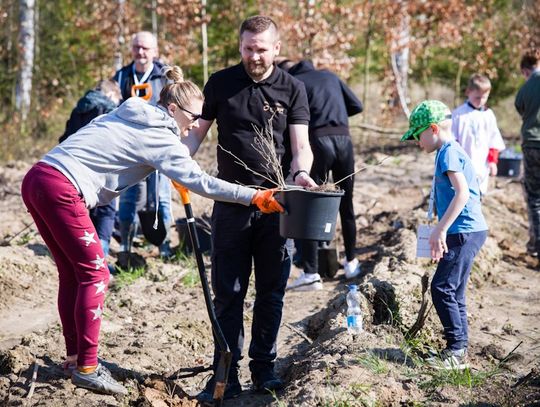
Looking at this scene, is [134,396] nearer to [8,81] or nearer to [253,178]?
[253,178]

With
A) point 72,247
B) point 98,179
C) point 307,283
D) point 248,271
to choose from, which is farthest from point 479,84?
point 72,247

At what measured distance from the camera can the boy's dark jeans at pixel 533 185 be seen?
768 centimetres

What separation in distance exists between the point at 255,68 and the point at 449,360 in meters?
1.95

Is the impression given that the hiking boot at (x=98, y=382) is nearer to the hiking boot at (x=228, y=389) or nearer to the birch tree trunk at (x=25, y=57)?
the hiking boot at (x=228, y=389)

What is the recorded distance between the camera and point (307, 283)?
22.7 ft

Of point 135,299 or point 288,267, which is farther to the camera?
point 135,299

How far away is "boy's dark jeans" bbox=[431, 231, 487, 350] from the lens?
4617 mm

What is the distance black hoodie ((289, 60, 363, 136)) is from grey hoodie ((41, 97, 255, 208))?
2888 mm

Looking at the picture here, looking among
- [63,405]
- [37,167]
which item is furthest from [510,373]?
[37,167]

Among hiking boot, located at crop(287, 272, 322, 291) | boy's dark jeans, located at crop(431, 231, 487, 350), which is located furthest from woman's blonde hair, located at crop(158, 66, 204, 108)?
hiking boot, located at crop(287, 272, 322, 291)

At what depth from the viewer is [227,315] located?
446 cm

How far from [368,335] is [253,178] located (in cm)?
123

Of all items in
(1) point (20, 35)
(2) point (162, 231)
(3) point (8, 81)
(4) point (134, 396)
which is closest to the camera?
(4) point (134, 396)

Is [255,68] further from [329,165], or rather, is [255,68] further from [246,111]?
[329,165]
